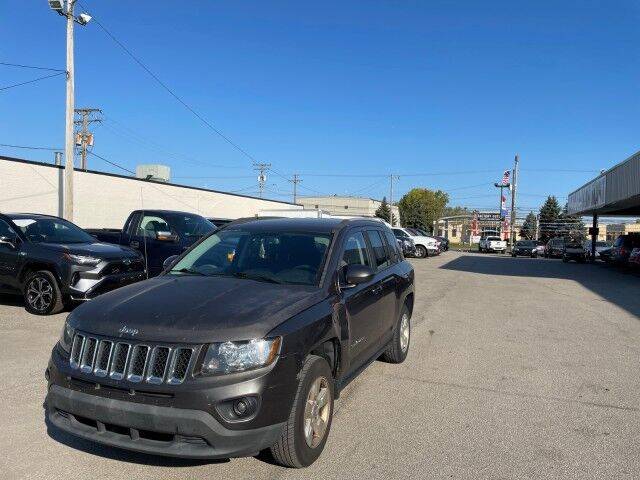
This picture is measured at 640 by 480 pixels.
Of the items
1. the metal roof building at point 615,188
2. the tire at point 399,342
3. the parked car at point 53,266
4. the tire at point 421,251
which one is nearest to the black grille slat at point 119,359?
the tire at point 399,342

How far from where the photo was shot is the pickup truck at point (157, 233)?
1130 centimetres

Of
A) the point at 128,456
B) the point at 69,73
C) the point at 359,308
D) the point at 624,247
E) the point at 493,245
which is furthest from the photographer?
the point at 493,245

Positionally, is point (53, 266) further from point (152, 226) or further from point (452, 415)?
point (452, 415)

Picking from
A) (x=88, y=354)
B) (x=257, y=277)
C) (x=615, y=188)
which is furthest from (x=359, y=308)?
(x=615, y=188)

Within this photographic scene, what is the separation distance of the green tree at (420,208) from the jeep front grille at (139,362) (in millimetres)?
93218

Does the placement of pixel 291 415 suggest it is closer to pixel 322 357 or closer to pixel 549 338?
pixel 322 357

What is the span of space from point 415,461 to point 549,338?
5437 mm

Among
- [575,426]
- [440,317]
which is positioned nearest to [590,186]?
[440,317]

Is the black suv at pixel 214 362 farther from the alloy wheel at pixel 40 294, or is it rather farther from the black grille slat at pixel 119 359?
the alloy wheel at pixel 40 294

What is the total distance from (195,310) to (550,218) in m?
108

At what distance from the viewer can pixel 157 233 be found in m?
11.2

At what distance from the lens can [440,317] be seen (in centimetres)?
1027

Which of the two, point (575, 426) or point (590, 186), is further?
point (590, 186)

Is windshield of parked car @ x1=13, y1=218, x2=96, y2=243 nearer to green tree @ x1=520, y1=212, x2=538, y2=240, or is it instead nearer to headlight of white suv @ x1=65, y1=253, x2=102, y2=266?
headlight of white suv @ x1=65, y1=253, x2=102, y2=266
